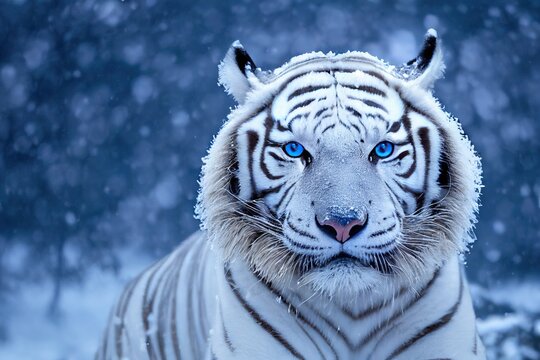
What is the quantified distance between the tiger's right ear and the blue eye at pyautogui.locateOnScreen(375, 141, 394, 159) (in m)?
0.37

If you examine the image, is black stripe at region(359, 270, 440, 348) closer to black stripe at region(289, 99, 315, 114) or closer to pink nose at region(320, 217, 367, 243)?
pink nose at region(320, 217, 367, 243)

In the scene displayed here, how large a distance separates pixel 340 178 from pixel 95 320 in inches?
168

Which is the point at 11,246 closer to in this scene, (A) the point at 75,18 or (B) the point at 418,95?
(A) the point at 75,18

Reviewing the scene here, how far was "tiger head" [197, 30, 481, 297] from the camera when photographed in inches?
76.7

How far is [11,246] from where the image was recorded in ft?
20.4

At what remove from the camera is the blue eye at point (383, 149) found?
6.64 ft

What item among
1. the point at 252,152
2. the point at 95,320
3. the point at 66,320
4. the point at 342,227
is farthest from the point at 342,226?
the point at 66,320

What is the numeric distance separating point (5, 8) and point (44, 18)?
27 centimetres

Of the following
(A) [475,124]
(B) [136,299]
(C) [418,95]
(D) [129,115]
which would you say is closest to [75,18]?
(D) [129,115]

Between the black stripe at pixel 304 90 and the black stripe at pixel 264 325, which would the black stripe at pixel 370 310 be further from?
the black stripe at pixel 304 90

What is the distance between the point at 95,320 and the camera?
5.93 m

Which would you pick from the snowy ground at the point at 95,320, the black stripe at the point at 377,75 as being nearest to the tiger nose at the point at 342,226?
the black stripe at the point at 377,75

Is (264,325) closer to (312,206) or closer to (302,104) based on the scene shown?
(312,206)

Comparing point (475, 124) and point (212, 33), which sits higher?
point (212, 33)
